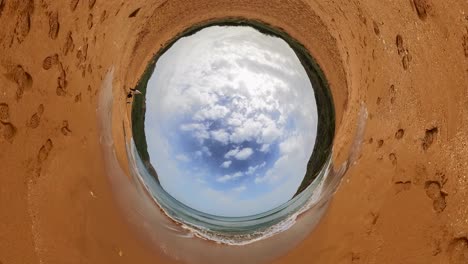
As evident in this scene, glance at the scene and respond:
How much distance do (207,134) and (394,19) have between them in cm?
169

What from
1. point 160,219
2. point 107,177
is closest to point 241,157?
point 160,219

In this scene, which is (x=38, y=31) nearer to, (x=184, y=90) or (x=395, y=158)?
(x=395, y=158)

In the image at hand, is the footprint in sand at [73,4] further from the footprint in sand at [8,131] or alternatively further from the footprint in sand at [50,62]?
the footprint in sand at [8,131]

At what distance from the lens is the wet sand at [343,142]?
1350mm

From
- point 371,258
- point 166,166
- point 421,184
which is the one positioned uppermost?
point 166,166

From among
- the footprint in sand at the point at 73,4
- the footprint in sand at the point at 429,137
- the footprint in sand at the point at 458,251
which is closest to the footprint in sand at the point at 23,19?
the footprint in sand at the point at 73,4

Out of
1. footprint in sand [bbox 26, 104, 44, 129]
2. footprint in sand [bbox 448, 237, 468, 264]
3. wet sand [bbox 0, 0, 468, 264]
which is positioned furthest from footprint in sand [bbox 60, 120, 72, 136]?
footprint in sand [bbox 448, 237, 468, 264]

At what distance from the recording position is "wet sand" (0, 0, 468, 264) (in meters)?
1.35

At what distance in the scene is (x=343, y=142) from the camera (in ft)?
7.28

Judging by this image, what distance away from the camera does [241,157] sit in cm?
313

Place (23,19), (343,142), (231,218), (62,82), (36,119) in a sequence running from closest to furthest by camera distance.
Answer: (23,19), (36,119), (62,82), (343,142), (231,218)

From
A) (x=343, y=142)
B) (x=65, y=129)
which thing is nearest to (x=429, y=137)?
(x=343, y=142)

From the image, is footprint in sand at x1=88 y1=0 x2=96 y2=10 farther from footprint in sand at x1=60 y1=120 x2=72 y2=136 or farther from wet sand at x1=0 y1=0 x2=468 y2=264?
footprint in sand at x1=60 y1=120 x2=72 y2=136

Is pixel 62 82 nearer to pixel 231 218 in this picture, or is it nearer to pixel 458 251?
pixel 458 251
